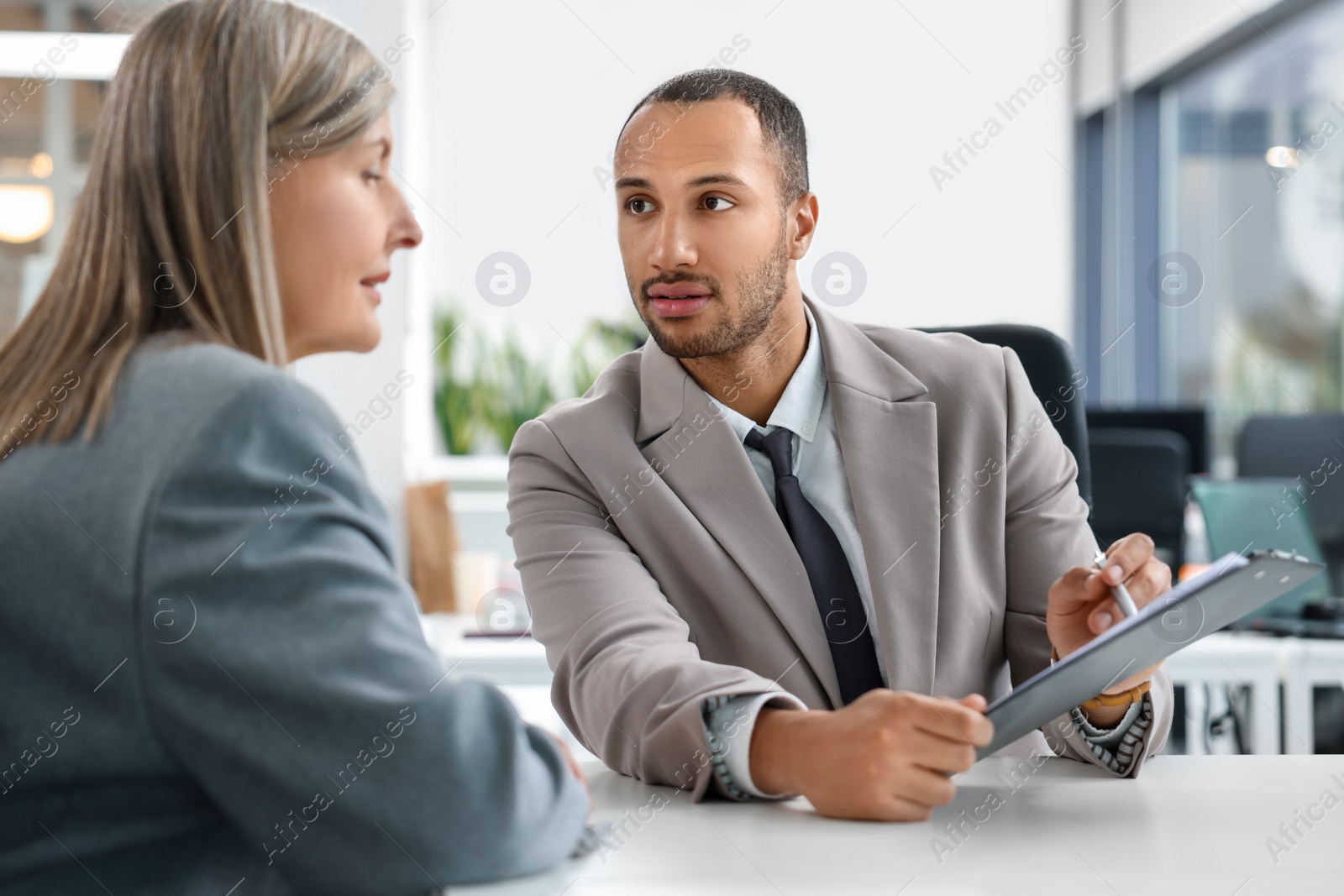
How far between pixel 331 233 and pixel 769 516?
68 centimetres

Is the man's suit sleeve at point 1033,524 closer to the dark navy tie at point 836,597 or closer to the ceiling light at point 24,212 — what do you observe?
the dark navy tie at point 836,597

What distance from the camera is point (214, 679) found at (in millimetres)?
700

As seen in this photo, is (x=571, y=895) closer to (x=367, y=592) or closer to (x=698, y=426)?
(x=367, y=592)

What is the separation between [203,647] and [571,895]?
0.29 m

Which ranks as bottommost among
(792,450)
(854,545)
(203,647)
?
(854,545)

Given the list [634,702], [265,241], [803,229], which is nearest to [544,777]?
[634,702]

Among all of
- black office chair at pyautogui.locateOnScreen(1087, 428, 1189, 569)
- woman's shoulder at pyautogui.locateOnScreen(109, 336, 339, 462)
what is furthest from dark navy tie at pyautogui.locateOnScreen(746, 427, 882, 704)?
black office chair at pyautogui.locateOnScreen(1087, 428, 1189, 569)

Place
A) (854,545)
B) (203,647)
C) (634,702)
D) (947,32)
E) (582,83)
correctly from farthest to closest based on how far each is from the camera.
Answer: (947,32)
(582,83)
(854,545)
(634,702)
(203,647)

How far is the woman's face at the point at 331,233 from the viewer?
2.94 ft

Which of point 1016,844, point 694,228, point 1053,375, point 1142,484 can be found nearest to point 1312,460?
point 1142,484

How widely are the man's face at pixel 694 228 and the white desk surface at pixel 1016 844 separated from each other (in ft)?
2.24

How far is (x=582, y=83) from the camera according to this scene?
15.9 ft

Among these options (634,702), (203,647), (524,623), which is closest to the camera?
(203,647)

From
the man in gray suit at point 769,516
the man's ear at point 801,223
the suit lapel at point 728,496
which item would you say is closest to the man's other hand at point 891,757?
the man in gray suit at point 769,516
